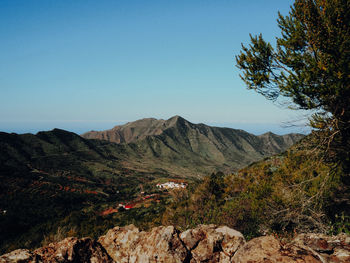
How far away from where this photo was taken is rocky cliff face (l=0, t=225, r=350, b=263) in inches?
192

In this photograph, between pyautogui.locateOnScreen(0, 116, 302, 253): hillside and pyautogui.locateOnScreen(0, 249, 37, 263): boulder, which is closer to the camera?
pyautogui.locateOnScreen(0, 249, 37, 263): boulder

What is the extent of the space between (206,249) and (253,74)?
7.65m

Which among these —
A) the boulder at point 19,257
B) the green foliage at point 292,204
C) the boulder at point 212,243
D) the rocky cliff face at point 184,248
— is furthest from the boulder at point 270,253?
the boulder at point 19,257

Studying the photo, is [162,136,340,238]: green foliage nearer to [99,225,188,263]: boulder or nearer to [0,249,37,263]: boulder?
[99,225,188,263]: boulder

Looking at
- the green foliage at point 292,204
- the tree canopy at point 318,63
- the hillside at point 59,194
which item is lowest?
the hillside at point 59,194

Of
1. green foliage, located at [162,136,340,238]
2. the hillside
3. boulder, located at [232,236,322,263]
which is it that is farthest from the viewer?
the hillside

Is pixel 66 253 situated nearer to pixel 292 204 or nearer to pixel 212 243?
pixel 212 243

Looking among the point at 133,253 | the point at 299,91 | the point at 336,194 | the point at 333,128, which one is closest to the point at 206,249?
the point at 133,253

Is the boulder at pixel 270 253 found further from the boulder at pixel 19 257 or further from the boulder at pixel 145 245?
the boulder at pixel 19 257

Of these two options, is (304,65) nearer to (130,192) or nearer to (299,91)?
(299,91)

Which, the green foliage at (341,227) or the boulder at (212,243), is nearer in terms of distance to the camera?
the boulder at (212,243)

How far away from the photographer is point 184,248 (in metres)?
6.41

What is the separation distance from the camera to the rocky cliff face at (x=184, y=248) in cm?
487

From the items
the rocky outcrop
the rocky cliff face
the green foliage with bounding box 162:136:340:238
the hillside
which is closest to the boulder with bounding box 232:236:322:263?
the rocky cliff face
